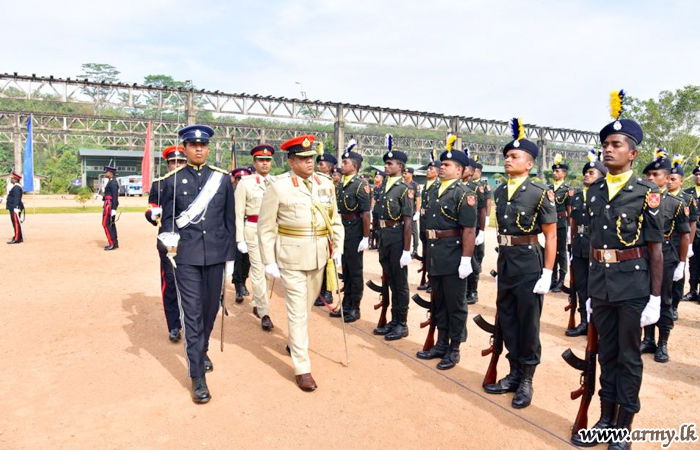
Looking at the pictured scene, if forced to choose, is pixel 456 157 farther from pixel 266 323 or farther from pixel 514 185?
pixel 266 323

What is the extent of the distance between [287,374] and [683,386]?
149 inches

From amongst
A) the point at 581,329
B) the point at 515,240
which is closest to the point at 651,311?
the point at 515,240

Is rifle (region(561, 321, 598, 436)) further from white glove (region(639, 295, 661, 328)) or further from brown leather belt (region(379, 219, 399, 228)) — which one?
brown leather belt (region(379, 219, 399, 228))

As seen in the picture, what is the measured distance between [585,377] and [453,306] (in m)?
1.56

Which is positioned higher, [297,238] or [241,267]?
[297,238]

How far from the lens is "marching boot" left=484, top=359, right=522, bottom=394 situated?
4.30 meters

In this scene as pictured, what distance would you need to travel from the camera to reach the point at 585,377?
3598mm

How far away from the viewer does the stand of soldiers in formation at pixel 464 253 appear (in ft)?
11.3

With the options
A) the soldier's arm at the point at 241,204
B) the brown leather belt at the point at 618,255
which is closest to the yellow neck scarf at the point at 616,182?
the brown leather belt at the point at 618,255

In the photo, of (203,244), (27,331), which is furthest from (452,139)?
(27,331)

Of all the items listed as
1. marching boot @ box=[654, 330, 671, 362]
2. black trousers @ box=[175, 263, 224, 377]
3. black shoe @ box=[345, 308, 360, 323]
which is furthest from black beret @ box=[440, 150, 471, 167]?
marching boot @ box=[654, 330, 671, 362]

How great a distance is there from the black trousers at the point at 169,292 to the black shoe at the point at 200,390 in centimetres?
163

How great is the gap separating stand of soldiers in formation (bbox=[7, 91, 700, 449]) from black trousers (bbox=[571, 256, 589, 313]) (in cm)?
1

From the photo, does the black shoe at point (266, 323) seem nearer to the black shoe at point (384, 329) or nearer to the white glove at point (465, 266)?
the black shoe at point (384, 329)
